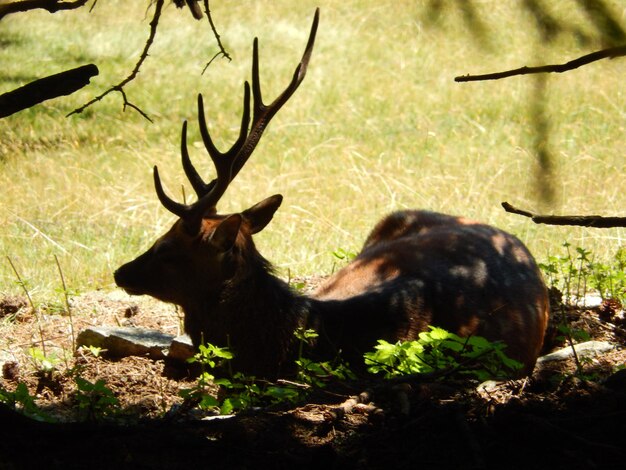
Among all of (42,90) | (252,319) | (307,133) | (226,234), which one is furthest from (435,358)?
(307,133)

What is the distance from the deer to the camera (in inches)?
206

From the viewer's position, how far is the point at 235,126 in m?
13.0

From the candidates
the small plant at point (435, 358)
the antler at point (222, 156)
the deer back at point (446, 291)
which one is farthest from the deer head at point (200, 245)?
the small plant at point (435, 358)

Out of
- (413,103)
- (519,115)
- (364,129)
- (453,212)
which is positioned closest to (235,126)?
(364,129)

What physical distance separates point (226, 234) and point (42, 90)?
1.99 m

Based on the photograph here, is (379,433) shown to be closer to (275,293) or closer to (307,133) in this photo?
(275,293)

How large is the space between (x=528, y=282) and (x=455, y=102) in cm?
813

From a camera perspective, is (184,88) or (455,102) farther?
(184,88)

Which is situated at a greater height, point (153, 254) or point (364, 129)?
point (364, 129)

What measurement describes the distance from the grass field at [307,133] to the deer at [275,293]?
4.70 ft

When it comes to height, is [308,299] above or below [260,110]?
below

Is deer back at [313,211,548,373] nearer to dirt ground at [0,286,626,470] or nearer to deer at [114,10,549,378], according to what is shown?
deer at [114,10,549,378]

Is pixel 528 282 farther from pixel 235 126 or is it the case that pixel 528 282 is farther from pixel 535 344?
pixel 235 126

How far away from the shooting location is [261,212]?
558 cm
